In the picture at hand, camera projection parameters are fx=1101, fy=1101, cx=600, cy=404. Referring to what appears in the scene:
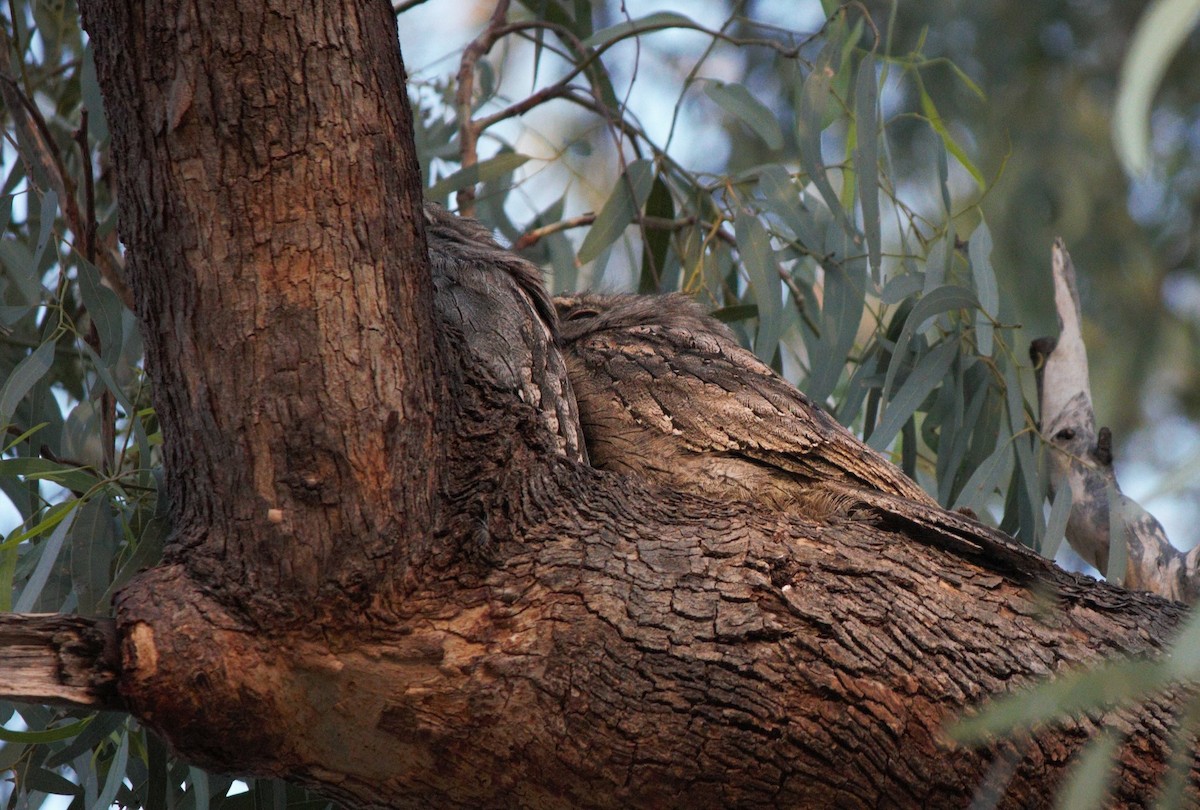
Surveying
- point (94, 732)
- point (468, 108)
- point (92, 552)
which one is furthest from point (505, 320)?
point (468, 108)


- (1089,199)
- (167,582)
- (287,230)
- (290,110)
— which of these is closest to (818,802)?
(167,582)

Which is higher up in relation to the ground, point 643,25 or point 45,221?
point 643,25

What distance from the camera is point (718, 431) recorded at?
7.43 feet

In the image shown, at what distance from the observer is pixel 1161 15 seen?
27.0 inches

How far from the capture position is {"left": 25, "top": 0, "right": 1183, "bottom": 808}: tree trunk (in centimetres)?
154

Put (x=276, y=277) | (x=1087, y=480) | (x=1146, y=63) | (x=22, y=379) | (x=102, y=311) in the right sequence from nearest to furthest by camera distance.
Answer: (x=1146, y=63) → (x=276, y=277) → (x=22, y=379) → (x=102, y=311) → (x=1087, y=480)

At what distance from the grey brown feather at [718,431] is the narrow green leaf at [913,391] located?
1.40ft

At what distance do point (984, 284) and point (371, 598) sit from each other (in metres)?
1.96

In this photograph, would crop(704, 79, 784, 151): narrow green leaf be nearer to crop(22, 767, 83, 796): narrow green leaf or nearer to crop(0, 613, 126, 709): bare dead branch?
crop(0, 613, 126, 709): bare dead branch

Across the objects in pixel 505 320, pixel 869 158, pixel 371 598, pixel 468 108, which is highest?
pixel 468 108

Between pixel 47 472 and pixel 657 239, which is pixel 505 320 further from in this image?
pixel 657 239

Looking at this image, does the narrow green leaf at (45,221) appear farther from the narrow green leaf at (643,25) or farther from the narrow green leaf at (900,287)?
the narrow green leaf at (900,287)

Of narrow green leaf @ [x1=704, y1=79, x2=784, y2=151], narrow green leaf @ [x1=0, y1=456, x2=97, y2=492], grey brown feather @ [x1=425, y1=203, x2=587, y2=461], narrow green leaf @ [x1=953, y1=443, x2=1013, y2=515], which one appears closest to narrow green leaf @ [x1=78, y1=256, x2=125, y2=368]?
narrow green leaf @ [x1=0, y1=456, x2=97, y2=492]

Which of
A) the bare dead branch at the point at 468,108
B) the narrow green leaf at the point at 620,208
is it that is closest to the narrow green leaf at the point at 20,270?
the bare dead branch at the point at 468,108
